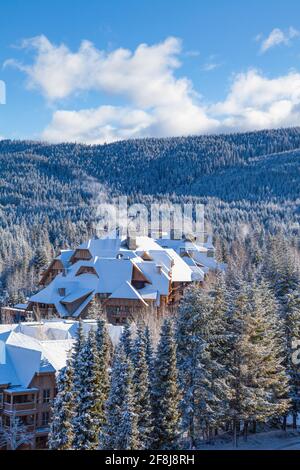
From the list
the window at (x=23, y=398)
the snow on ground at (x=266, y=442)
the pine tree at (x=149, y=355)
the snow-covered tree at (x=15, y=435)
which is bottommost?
the snow on ground at (x=266, y=442)

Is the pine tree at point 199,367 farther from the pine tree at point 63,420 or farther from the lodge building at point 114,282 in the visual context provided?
the lodge building at point 114,282

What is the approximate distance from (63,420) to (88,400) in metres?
2.11

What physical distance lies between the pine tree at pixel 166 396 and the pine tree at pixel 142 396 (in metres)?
0.47

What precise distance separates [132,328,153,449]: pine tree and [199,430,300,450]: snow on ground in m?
8.22

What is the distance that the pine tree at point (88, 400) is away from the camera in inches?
1102

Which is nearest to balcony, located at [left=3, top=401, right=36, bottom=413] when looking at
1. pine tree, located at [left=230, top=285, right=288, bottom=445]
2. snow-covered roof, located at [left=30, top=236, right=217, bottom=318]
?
pine tree, located at [left=230, top=285, right=288, bottom=445]

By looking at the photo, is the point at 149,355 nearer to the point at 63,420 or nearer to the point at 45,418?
the point at 63,420

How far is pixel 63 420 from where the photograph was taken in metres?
27.1

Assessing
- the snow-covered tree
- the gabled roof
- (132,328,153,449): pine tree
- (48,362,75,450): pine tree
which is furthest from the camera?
the gabled roof

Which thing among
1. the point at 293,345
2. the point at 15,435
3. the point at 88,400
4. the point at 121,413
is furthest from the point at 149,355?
the point at 293,345

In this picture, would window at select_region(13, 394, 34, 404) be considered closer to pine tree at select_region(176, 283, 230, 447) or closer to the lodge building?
pine tree at select_region(176, 283, 230, 447)

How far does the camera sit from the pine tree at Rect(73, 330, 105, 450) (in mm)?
28000

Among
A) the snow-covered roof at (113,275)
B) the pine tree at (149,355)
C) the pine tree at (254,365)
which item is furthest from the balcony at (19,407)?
the snow-covered roof at (113,275)

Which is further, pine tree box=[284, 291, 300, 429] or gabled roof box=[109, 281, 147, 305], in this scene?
gabled roof box=[109, 281, 147, 305]
